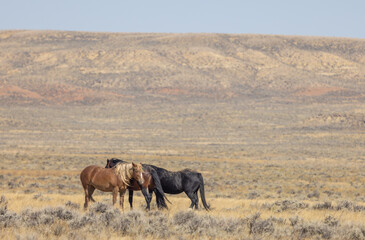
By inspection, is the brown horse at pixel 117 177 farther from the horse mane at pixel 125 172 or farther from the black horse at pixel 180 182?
the black horse at pixel 180 182

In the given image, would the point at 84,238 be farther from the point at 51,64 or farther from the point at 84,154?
the point at 51,64

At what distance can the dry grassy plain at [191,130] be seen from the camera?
10961mm

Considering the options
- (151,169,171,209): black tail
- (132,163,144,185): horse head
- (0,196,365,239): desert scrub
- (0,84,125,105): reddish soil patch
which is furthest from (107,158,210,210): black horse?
(0,84,125,105): reddish soil patch

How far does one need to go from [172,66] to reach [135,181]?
113m

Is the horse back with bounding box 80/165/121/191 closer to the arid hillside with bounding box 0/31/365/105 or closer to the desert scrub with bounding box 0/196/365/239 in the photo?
the desert scrub with bounding box 0/196/365/239

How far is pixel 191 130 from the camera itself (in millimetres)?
76438

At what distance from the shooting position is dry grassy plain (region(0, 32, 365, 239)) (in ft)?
36.0

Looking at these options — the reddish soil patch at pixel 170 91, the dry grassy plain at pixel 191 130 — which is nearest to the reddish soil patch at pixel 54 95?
the dry grassy plain at pixel 191 130

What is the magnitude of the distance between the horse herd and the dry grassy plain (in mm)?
607

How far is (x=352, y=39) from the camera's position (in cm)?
15438

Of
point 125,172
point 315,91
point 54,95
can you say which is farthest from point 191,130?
point 125,172

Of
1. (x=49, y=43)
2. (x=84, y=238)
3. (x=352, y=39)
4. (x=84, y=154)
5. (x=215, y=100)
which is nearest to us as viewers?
(x=84, y=238)

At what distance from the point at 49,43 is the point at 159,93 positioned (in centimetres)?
4608

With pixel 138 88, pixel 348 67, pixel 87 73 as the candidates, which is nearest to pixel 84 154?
pixel 138 88
